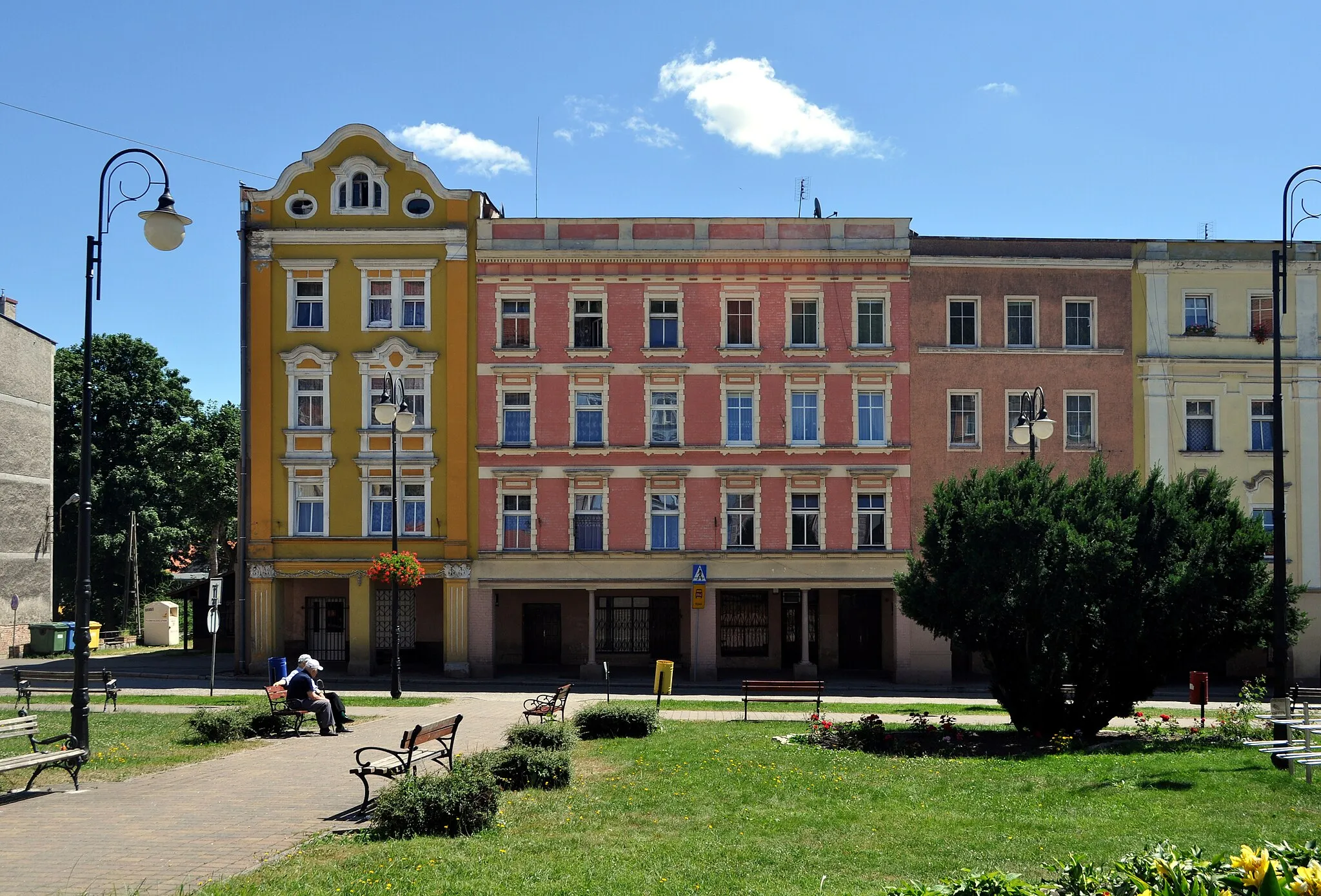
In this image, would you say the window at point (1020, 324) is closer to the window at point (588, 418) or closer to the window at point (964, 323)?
the window at point (964, 323)

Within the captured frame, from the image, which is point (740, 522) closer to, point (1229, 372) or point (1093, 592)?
point (1229, 372)

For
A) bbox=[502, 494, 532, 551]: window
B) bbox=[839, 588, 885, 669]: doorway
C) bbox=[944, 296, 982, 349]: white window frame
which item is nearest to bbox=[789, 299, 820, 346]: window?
bbox=[944, 296, 982, 349]: white window frame

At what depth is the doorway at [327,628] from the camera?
38.0 metres

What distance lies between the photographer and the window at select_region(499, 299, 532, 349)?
36.2 m

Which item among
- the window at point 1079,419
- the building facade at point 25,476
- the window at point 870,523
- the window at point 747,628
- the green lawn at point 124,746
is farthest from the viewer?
the building facade at point 25,476

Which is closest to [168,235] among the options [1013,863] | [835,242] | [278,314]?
[1013,863]

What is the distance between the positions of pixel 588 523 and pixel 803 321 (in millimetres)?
9385

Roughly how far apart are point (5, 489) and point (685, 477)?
1174 inches

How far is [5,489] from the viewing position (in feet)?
153

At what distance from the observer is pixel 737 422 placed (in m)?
36.1

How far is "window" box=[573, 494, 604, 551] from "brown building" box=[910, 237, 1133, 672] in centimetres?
1067

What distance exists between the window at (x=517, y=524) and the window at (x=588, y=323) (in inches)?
207

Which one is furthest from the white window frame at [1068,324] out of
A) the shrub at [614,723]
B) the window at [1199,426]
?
the shrub at [614,723]

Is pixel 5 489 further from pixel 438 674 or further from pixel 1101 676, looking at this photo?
pixel 1101 676
